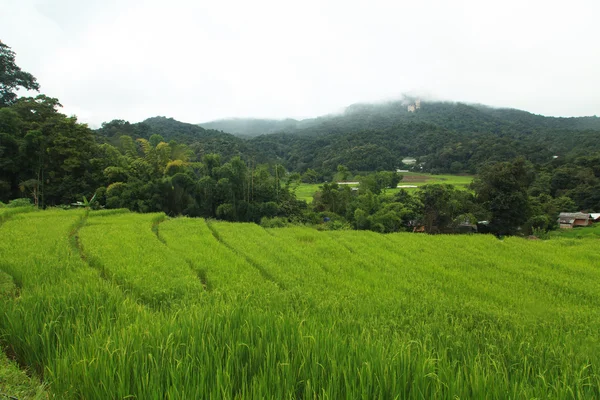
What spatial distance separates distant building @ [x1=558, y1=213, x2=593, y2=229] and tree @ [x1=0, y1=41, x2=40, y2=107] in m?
42.8

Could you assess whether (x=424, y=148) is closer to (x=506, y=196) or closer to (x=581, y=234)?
(x=581, y=234)

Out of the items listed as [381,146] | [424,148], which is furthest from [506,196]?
[424,148]

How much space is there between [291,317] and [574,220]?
30630mm

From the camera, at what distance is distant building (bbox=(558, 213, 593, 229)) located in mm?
24766

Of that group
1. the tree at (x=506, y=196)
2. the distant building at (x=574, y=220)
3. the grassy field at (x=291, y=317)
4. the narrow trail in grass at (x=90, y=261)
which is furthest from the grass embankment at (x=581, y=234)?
the narrow trail in grass at (x=90, y=261)

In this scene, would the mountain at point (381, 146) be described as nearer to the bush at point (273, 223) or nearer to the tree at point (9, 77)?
the tree at point (9, 77)

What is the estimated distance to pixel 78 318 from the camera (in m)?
3.11

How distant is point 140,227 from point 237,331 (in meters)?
9.07

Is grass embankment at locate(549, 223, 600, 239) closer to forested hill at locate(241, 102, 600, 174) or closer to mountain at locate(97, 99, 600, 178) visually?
mountain at locate(97, 99, 600, 178)

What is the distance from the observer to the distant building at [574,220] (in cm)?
2477

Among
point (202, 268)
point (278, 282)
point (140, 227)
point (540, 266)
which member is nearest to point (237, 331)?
point (278, 282)

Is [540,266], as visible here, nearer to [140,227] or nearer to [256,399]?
[256,399]

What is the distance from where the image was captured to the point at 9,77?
2456 centimetres

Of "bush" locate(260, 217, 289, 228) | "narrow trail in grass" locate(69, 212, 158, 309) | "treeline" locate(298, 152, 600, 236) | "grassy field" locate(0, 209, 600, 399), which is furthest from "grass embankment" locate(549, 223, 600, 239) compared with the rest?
"narrow trail in grass" locate(69, 212, 158, 309)
